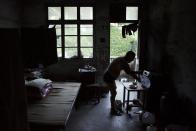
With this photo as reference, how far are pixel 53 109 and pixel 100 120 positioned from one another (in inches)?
100

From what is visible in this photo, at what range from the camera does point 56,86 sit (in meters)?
4.53

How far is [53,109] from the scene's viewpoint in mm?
3115

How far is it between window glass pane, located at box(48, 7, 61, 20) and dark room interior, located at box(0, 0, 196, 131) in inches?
1.3

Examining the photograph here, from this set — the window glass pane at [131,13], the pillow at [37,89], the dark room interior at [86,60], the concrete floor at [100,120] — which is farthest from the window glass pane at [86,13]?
the pillow at [37,89]

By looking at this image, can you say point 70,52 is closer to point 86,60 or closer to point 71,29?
point 86,60

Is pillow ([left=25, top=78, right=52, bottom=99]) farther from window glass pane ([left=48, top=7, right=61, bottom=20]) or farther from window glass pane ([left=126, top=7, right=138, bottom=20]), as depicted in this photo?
window glass pane ([left=126, top=7, right=138, bottom=20])

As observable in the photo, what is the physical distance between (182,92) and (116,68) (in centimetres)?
176

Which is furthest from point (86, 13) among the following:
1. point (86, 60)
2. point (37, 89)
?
point (37, 89)

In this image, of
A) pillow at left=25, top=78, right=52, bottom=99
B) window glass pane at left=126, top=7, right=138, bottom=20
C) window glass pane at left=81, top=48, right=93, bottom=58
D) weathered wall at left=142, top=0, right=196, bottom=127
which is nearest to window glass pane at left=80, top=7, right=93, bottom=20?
window glass pane at left=81, top=48, right=93, bottom=58

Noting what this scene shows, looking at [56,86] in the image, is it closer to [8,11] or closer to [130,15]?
[8,11]

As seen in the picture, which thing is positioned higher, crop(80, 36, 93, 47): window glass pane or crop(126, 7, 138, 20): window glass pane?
crop(126, 7, 138, 20): window glass pane

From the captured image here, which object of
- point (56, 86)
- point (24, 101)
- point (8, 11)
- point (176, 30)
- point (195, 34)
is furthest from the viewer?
point (8, 11)

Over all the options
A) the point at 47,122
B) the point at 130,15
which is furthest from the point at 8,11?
the point at 47,122

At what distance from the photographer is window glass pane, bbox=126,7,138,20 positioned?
311 inches
